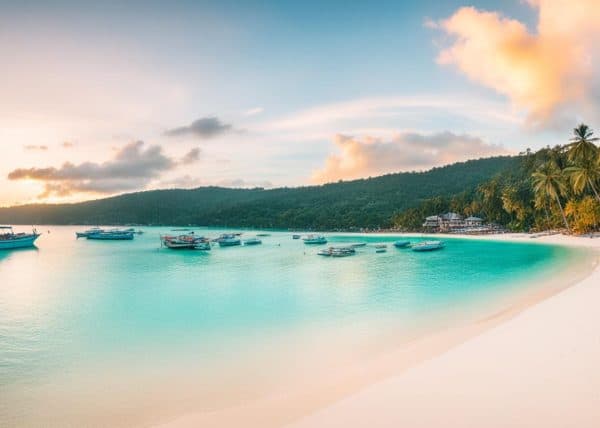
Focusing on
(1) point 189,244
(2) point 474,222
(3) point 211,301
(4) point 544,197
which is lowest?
(3) point 211,301

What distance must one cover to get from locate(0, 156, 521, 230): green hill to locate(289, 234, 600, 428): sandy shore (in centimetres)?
8515

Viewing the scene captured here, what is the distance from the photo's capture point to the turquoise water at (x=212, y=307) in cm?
1271

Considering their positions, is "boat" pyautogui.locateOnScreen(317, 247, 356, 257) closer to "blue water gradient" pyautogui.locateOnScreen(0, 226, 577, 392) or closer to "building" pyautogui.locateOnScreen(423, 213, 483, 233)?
"blue water gradient" pyautogui.locateOnScreen(0, 226, 577, 392)

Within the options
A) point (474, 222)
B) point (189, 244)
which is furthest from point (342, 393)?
point (474, 222)

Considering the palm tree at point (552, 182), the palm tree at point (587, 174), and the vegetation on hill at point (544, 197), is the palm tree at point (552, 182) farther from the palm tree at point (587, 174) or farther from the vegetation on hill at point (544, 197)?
the palm tree at point (587, 174)

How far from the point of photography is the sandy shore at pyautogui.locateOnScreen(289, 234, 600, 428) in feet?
22.9

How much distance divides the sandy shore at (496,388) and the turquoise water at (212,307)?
3782 mm

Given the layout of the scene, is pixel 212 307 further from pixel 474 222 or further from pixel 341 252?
pixel 474 222

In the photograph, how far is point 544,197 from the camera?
6009 cm

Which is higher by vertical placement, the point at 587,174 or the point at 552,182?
the point at 587,174

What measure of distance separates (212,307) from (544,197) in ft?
191

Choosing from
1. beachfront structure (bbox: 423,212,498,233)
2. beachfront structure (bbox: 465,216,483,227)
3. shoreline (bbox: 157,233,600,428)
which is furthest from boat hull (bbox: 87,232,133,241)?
shoreline (bbox: 157,233,600,428)

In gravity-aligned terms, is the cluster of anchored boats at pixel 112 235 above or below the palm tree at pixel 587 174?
below

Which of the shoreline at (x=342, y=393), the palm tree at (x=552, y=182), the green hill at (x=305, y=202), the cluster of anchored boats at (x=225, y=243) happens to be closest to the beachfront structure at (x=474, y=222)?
the palm tree at (x=552, y=182)
